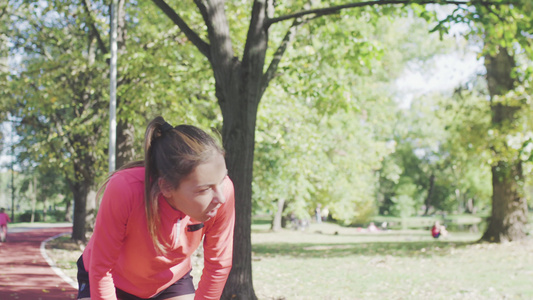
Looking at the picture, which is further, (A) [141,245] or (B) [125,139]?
(B) [125,139]

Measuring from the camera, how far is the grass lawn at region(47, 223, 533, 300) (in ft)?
29.5

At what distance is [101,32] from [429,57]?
27.6m

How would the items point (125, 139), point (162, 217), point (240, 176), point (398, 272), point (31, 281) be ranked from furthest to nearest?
1. point (125, 139)
2. point (398, 272)
3. point (31, 281)
4. point (240, 176)
5. point (162, 217)

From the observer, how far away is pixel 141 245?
2518 millimetres

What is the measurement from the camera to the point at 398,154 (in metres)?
62.4

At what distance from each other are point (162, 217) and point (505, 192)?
16882 mm

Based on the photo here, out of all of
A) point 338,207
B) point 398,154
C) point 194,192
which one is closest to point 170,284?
point 194,192

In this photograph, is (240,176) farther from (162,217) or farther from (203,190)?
(203,190)

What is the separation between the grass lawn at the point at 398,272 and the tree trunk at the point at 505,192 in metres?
0.60

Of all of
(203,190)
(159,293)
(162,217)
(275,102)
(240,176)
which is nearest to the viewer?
(203,190)

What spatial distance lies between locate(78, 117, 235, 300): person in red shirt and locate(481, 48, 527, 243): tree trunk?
15771 mm

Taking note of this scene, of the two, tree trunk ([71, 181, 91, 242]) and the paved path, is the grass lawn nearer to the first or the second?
the paved path

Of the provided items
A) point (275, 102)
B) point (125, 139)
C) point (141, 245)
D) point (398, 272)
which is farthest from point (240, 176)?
point (275, 102)

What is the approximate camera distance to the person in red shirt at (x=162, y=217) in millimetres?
2246
